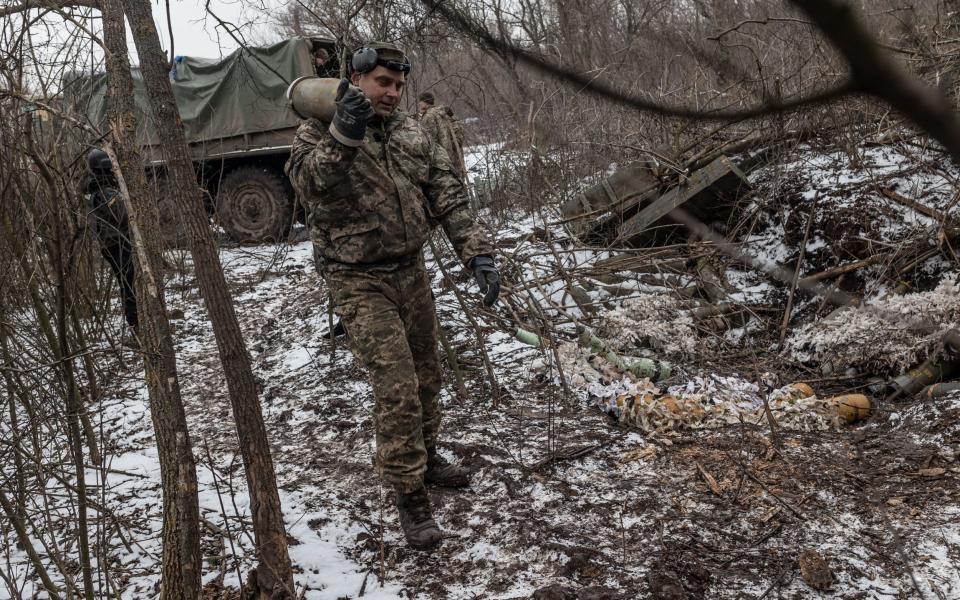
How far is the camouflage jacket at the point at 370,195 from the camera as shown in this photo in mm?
2730

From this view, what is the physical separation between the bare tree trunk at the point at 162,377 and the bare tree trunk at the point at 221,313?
0.40ft

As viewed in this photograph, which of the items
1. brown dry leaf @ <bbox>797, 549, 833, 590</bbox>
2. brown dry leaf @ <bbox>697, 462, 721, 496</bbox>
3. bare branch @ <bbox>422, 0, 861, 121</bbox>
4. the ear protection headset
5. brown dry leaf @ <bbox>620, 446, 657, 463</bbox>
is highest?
the ear protection headset

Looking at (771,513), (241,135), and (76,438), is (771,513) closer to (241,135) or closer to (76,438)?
(76,438)

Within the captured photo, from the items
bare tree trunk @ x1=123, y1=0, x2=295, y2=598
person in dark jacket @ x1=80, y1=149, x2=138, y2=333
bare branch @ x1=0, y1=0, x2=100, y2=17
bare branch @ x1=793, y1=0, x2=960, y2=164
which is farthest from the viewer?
person in dark jacket @ x1=80, y1=149, x2=138, y2=333

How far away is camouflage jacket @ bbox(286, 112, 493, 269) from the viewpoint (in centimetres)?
273

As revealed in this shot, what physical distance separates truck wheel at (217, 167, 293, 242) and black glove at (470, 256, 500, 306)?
6650mm

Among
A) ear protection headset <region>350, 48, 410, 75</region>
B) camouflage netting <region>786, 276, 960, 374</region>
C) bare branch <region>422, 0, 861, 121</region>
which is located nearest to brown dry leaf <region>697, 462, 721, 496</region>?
camouflage netting <region>786, 276, 960, 374</region>

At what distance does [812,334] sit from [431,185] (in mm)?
3199

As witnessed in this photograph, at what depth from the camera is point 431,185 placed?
3.11 meters

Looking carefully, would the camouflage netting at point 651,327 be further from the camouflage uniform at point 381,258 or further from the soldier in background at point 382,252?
the camouflage uniform at point 381,258

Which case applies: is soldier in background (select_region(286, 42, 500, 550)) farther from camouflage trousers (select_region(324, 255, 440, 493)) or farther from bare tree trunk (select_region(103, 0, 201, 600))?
bare tree trunk (select_region(103, 0, 201, 600))

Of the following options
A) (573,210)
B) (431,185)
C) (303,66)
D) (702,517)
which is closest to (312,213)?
(431,185)

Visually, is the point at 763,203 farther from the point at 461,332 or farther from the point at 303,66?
the point at 303,66

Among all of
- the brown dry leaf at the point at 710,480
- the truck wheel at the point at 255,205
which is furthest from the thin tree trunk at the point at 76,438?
the truck wheel at the point at 255,205
